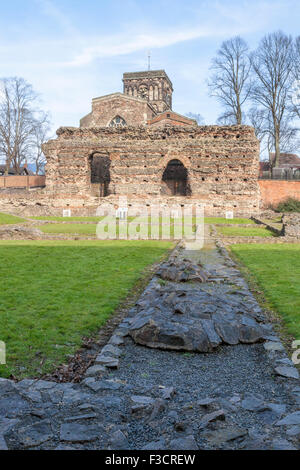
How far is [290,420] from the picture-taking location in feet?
9.04

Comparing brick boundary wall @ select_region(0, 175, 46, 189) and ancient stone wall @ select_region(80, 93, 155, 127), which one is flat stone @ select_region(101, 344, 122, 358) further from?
ancient stone wall @ select_region(80, 93, 155, 127)

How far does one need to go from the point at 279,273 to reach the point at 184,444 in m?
6.41

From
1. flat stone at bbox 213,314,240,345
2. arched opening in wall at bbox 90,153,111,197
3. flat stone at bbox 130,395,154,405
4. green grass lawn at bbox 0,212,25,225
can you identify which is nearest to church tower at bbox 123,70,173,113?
arched opening in wall at bbox 90,153,111,197

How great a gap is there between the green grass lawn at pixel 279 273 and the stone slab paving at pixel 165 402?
1.03 m

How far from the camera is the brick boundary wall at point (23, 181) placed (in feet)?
119

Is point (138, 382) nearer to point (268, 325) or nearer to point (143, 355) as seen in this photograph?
point (143, 355)

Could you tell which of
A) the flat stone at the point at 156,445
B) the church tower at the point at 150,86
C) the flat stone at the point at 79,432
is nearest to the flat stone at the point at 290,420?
the flat stone at the point at 156,445

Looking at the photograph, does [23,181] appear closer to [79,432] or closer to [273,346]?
[273,346]

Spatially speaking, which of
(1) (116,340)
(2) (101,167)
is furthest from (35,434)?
(2) (101,167)

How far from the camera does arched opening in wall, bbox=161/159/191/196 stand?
31516 millimetres

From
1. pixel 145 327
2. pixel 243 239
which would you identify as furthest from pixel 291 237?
pixel 145 327

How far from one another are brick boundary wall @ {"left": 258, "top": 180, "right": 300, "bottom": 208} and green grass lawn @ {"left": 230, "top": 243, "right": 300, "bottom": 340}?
17032 millimetres

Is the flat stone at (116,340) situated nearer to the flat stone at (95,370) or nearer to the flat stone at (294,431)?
the flat stone at (95,370)

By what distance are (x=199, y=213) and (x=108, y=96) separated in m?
20.2
